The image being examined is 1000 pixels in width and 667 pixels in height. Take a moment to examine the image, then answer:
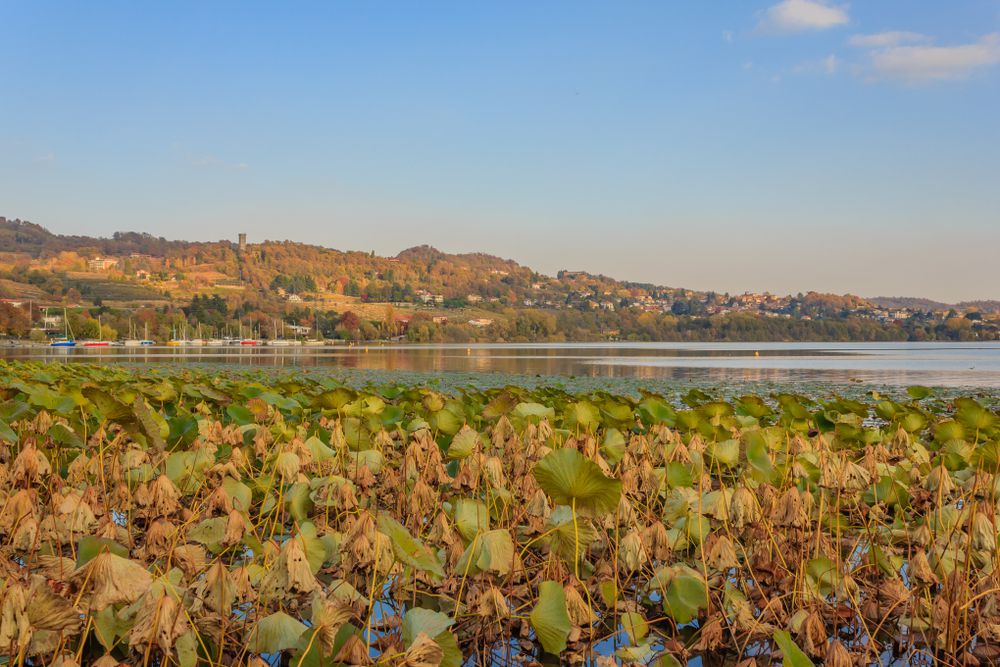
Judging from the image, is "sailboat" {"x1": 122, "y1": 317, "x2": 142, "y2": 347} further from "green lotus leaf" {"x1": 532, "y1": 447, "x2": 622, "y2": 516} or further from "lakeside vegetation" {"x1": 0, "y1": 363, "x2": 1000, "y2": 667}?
"green lotus leaf" {"x1": 532, "y1": 447, "x2": 622, "y2": 516}

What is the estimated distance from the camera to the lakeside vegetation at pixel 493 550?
12.0 ft

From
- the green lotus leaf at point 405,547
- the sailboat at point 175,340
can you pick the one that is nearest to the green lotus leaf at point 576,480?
the green lotus leaf at point 405,547

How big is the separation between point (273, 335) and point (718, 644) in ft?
651

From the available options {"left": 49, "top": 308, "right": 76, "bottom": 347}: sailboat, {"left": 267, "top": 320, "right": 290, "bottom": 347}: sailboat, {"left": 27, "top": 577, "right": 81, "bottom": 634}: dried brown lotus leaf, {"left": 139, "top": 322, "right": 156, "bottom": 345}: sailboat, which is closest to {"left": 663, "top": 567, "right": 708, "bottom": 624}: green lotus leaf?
{"left": 27, "top": 577, "right": 81, "bottom": 634}: dried brown lotus leaf

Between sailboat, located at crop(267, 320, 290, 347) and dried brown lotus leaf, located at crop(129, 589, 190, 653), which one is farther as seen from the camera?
sailboat, located at crop(267, 320, 290, 347)

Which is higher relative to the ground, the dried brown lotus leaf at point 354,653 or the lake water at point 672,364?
the dried brown lotus leaf at point 354,653

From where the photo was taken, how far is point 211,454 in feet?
23.3

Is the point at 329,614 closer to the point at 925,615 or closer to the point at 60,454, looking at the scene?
the point at 925,615

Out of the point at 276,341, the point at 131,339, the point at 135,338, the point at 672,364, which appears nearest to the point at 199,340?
the point at 135,338

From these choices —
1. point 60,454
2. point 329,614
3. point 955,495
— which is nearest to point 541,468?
point 329,614

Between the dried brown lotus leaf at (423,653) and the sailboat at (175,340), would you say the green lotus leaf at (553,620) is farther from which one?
the sailboat at (175,340)

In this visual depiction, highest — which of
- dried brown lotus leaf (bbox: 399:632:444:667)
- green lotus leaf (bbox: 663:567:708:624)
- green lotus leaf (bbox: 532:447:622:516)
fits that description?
green lotus leaf (bbox: 532:447:622:516)

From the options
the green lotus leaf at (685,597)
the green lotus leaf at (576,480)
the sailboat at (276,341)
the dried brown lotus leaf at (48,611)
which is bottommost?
the sailboat at (276,341)

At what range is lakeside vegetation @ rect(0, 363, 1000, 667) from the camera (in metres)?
3.67
